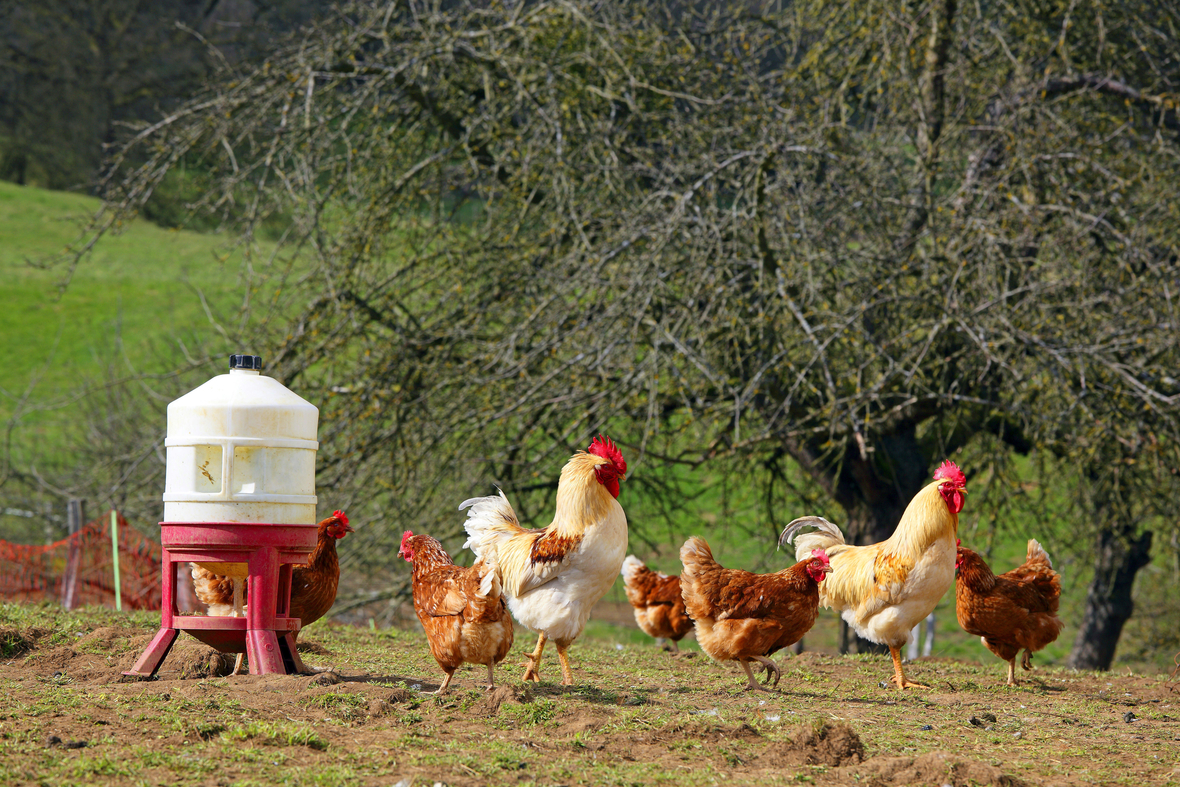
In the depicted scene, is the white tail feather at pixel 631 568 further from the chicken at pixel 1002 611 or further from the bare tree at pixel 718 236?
the chicken at pixel 1002 611

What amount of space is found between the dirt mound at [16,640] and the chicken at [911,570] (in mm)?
5010

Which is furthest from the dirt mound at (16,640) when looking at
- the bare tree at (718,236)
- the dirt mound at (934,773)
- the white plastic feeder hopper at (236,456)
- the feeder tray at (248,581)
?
the dirt mound at (934,773)

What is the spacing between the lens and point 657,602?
8.22 m

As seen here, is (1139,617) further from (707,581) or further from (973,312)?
(707,581)

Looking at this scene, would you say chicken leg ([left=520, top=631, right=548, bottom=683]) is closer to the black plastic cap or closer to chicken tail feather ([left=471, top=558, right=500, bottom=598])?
chicken tail feather ([left=471, top=558, right=500, bottom=598])

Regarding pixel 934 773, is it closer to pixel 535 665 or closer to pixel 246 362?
pixel 535 665

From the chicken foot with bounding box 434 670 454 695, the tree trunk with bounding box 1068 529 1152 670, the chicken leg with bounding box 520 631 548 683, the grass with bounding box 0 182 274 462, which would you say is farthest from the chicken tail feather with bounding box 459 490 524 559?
the grass with bounding box 0 182 274 462

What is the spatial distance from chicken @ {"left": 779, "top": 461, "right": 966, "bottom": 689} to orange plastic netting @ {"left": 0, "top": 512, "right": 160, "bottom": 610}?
271 inches

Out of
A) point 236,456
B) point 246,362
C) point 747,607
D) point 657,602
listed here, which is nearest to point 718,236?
point 657,602

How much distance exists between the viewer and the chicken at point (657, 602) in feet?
26.6

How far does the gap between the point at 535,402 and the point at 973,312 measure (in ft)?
12.1

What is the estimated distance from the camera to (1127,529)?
10914 millimetres

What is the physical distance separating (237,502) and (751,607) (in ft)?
9.39

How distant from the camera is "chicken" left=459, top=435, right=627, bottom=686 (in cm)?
546
